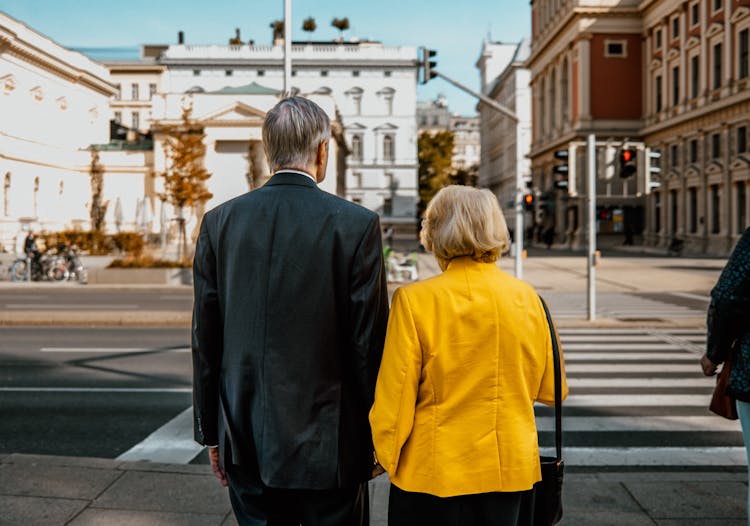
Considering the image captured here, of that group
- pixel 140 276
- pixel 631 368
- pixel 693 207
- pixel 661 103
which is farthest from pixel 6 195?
pixel 631 368

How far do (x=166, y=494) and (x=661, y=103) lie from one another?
6070 cm

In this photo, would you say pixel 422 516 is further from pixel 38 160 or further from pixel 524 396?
pixel 38 160

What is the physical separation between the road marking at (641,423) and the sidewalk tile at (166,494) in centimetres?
334

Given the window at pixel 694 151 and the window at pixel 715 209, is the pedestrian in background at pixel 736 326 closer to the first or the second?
the window at pixel 715 209

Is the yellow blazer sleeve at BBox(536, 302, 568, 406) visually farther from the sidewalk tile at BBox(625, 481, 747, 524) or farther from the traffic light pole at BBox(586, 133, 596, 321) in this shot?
the traffic light pole at BBox(586, 133, 596, 321)

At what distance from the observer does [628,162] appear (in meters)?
15.7

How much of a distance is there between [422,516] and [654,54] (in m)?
64.2

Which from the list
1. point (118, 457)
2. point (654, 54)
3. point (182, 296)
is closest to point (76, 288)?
point (182, 296)

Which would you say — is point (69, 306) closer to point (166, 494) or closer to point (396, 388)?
point (166, 494)

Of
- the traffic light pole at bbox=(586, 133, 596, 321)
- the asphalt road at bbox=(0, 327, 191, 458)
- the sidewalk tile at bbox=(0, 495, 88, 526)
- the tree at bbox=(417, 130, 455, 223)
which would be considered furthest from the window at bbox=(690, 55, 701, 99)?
the sidewalk tile at bbox=(0, 495, 88, 526)

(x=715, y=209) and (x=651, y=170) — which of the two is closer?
(x=651, y=170)

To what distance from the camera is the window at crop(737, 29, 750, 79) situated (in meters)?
46.0

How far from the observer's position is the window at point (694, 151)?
51812mm

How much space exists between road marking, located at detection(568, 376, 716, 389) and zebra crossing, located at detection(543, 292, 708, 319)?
22.1 ft
